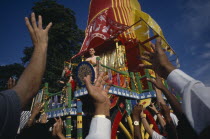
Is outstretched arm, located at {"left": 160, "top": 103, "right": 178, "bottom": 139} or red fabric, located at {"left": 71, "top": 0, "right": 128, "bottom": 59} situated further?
red fabric, located at {"left": 71, "top": 0, "right": 128, "bottom": 59}

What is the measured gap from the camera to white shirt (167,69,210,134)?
0.88 meters

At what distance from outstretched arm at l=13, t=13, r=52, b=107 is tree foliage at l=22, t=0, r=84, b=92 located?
564 inches

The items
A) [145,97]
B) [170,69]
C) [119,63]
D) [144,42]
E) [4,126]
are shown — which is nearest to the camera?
[4,126]

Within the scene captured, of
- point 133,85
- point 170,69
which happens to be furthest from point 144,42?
point 170,69

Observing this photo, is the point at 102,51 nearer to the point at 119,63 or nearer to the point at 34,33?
the point at 119,63

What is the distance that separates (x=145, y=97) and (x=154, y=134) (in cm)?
342

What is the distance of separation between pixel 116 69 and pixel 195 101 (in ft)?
19.2

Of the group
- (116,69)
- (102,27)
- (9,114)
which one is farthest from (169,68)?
(102,27)

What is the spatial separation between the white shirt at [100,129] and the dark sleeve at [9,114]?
0.48 metres

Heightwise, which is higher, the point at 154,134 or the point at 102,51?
the point at 102,51

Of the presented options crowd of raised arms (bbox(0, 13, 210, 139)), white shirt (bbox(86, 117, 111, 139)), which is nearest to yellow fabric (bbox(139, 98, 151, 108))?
crowd of raised arms (bbox(0, 13, 210, 139))

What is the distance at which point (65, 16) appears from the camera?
18.3m

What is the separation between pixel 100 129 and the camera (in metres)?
1.14

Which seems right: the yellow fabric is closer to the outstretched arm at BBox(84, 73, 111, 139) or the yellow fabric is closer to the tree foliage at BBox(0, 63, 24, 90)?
the outstretched arm at BBox(84, 73, 111, 139)
